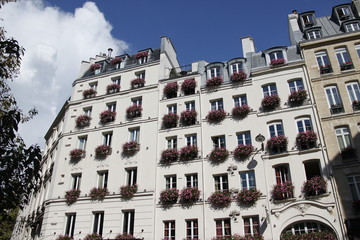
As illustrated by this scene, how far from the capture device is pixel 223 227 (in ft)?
69.5

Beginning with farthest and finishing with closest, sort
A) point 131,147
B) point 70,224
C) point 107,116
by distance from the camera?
1. point 107,116
2. point 131,147
3. point 70,224

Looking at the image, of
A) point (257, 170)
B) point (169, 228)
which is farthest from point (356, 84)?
point (169, 228)

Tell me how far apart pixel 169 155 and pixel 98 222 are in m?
7.75

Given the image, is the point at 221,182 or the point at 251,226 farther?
the point at 221,182

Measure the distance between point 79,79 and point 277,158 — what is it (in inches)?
872

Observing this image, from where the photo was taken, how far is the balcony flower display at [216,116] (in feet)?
81.7

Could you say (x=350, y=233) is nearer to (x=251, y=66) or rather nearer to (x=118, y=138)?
(x=251, y=66)

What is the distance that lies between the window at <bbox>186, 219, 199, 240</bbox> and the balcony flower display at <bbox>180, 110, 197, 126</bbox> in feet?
25.9

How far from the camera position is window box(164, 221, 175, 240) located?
72.5ft

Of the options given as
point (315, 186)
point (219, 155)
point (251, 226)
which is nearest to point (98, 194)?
point (219, 155)

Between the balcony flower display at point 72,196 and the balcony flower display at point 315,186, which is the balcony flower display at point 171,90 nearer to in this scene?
the balcony flower display at point 72,196

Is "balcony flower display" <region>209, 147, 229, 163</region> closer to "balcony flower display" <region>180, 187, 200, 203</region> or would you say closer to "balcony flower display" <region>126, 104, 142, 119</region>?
"balcony flower display" <region>180, 187, 200, 203</region>

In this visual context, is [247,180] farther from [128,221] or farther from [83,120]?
[83,120]

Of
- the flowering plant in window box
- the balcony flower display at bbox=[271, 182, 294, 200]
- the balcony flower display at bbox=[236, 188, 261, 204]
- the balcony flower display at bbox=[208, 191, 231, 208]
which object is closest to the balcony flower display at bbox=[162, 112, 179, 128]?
the flowering plant in window box
